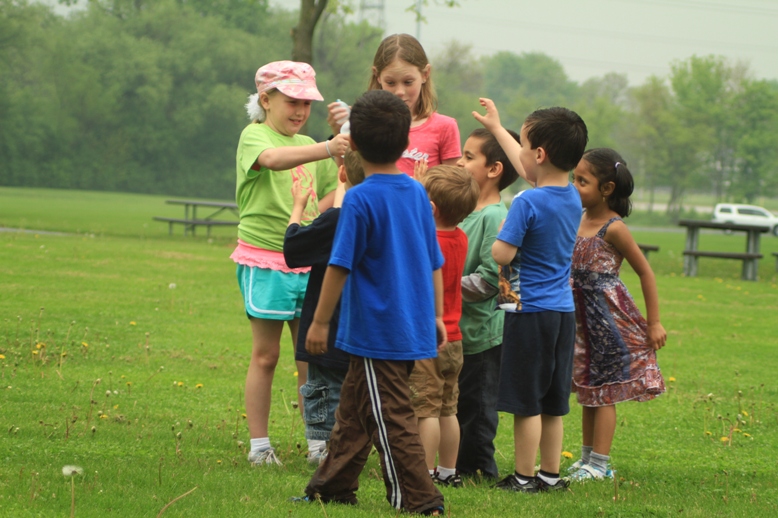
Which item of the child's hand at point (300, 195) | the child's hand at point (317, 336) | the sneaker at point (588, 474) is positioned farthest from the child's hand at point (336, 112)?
the sneaker at point (588, 474)

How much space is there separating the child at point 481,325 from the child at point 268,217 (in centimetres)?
80

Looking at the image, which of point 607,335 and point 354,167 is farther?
point 607,335

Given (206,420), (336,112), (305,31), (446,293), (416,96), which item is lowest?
(206,420)

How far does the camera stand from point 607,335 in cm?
475

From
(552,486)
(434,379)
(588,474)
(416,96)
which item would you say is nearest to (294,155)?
(416,96)

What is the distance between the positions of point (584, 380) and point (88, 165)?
198ft

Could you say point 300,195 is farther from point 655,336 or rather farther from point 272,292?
point 655,336

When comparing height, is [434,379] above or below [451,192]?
below

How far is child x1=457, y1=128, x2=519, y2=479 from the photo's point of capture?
4590mm

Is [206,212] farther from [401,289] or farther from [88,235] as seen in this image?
[401,289]

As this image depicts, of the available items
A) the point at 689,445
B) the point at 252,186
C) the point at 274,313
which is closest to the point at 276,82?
the point at 252,186

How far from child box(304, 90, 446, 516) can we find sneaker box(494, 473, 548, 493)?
817 millimetres

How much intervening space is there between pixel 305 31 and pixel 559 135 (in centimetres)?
1674

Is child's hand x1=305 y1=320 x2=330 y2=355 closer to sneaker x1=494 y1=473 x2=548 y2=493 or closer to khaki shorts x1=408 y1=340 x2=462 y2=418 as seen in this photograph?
khaki shorts x1=408 y1=340 x2=462 y2=418
